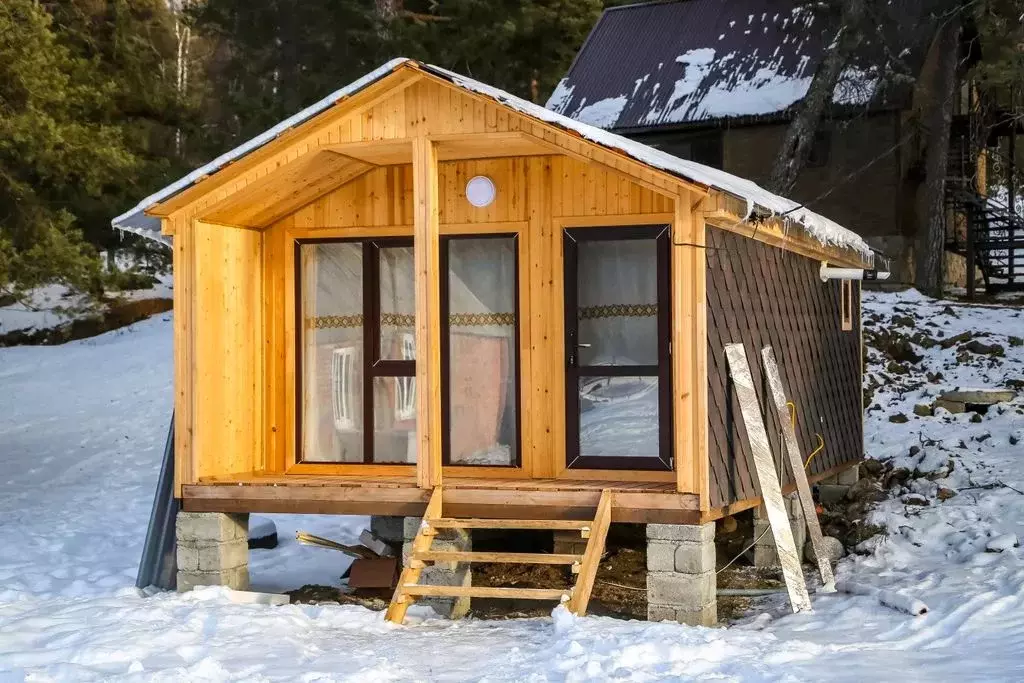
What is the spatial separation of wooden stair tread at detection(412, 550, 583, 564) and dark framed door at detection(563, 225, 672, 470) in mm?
1200

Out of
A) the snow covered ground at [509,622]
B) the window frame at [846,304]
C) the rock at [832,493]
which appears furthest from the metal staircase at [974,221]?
the rock at [832,493]

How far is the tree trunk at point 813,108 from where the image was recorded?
1914 cm

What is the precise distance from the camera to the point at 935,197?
68.0ft

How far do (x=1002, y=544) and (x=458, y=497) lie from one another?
409cm

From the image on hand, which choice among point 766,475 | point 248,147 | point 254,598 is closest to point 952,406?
point 766,475

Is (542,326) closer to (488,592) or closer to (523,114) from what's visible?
(523,114)

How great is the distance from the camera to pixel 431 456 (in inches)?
317

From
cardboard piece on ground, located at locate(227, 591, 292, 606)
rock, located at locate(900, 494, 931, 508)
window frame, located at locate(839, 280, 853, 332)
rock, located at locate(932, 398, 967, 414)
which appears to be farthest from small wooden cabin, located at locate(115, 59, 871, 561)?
rock, located at locate(932, 398, 967, 414)

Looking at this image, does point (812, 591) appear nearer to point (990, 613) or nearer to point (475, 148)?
point (990, 613)

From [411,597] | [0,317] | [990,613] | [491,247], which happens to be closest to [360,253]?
[491,247]

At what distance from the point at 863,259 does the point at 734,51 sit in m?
10.9

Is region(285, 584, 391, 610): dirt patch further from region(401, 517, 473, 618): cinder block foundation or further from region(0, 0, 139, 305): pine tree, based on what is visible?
region(0, 0, 139, 305): pine tree

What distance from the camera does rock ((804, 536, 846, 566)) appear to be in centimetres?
970

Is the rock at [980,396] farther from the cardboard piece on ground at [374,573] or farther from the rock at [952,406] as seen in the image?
the cardboard piece on ground at [374,573]
